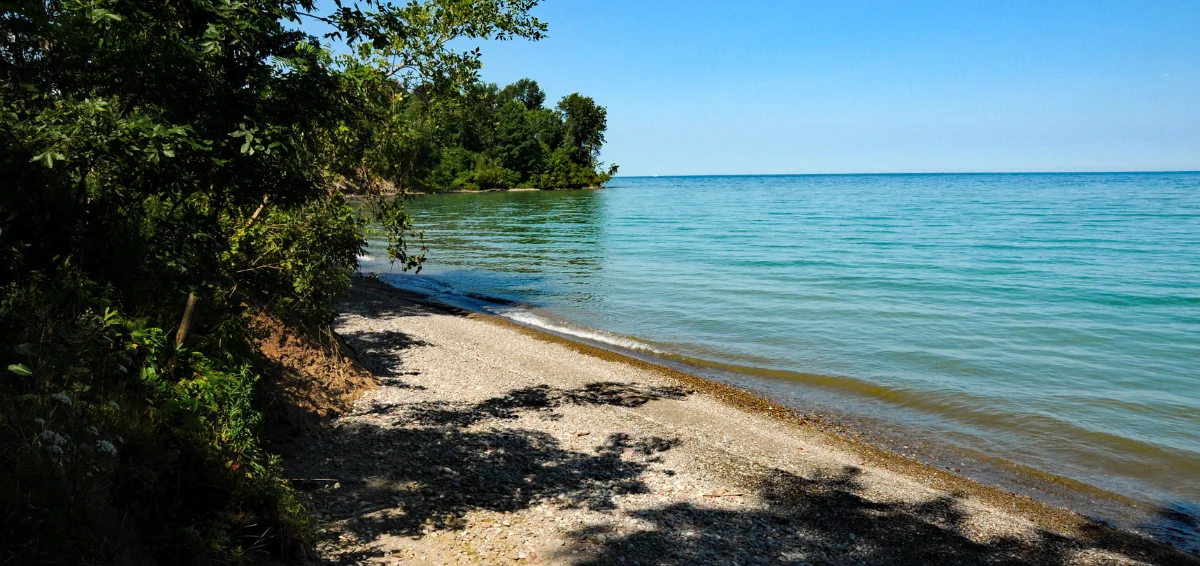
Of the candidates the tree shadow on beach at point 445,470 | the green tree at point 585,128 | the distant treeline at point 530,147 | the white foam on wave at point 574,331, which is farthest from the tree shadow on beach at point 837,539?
the green tree at point 585,128

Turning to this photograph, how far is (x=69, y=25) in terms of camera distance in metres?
3.54

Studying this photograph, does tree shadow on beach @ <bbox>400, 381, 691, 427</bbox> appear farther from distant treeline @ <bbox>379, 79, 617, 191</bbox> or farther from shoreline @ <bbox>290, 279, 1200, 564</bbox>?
distant treeline @ <bbox>379, 79, 617, 191</bbox>

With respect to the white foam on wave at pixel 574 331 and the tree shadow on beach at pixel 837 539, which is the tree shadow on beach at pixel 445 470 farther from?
the white foam on wave at pixel 574 331

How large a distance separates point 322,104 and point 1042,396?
46.0 ft

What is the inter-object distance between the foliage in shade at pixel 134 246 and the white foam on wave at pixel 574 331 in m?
12.1

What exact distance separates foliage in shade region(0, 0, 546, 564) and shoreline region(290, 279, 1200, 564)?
7.03 ft

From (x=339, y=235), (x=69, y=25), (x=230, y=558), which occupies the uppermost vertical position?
(x=69, y=25)

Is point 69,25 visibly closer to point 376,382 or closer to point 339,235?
point 339,235

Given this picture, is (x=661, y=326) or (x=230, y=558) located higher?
(x=230, y=558)

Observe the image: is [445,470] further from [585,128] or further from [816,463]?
[585,128]

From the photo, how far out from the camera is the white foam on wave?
17.4 metres

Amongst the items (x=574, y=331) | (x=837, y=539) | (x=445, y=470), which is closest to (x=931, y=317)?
(x=574, y=331)

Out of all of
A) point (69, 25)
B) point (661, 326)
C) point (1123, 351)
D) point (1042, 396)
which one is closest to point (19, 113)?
point (69, 25)

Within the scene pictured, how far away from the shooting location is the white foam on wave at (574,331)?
1736 cm
